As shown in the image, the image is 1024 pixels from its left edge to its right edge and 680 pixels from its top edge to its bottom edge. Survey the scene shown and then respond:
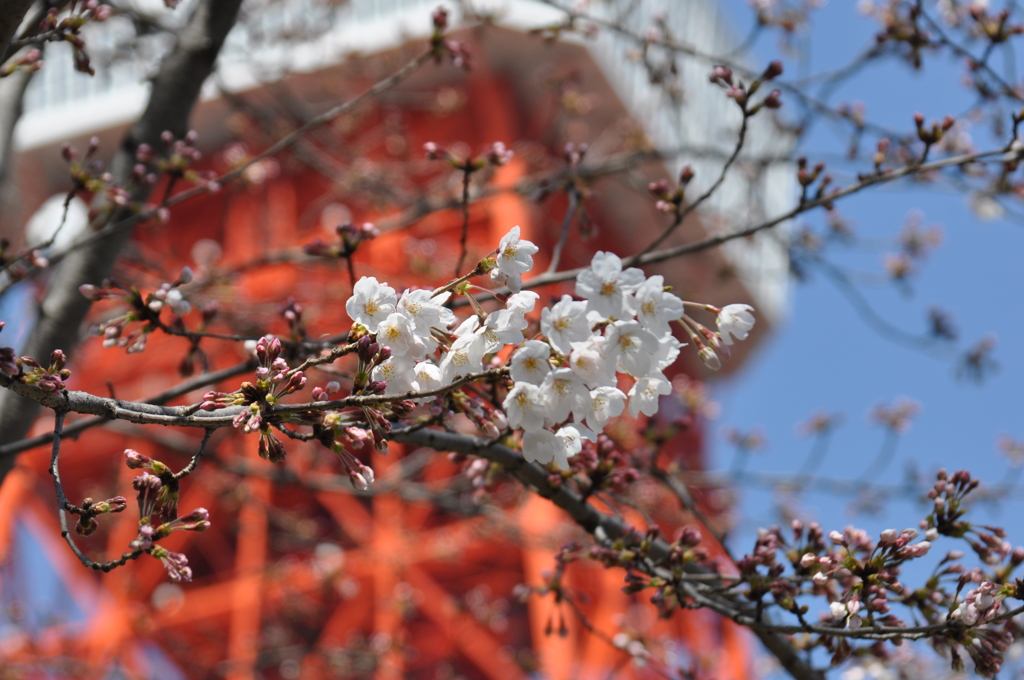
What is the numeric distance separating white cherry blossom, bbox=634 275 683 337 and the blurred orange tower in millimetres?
3304

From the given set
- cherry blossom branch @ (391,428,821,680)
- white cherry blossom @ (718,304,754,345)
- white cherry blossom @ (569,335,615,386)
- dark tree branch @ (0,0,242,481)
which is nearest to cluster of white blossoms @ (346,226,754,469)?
white cherry blossom @ (569,335,615,386)

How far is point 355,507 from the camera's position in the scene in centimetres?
1177

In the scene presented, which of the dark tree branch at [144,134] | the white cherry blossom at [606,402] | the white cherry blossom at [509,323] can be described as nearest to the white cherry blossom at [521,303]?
the white cherry blossom at [509,323]

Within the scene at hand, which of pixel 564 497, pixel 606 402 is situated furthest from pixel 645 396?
pixel 564 497

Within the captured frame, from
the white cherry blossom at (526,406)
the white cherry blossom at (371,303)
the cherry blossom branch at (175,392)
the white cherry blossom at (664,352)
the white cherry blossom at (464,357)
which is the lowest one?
the white cherry blossom at (526,406)

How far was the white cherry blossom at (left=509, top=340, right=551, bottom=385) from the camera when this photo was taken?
146 centimetres

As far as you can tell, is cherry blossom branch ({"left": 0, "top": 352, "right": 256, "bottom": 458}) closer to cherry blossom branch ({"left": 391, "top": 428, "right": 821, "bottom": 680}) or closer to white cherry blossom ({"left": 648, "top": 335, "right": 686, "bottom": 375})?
cherry blossom branch ({"left": 391, "top": 428, "right": 821, "bottom": 680})

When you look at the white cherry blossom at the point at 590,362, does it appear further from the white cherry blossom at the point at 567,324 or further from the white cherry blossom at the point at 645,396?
the white cherry blossom at the point at 645,396

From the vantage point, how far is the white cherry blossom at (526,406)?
1.47 meters

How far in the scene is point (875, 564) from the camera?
6.20ft

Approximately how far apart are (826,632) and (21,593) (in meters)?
7.50

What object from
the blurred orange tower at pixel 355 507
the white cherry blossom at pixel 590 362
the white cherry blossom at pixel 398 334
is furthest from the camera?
the blurred orange tower at pixel 355 507

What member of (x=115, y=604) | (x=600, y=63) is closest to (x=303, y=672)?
(x=115, y=604)

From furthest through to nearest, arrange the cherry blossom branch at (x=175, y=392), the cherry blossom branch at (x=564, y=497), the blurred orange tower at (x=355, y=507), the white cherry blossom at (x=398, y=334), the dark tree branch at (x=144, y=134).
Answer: the blurred orange tower at (x=355, y=507) → the dark tree branch at (x=144, y=134) → the cherry blossom branch at (x=175, y=392) → the cherry blossom branch at (x=564, y=497) → the white cherry blossom at (x=398, y=334)
